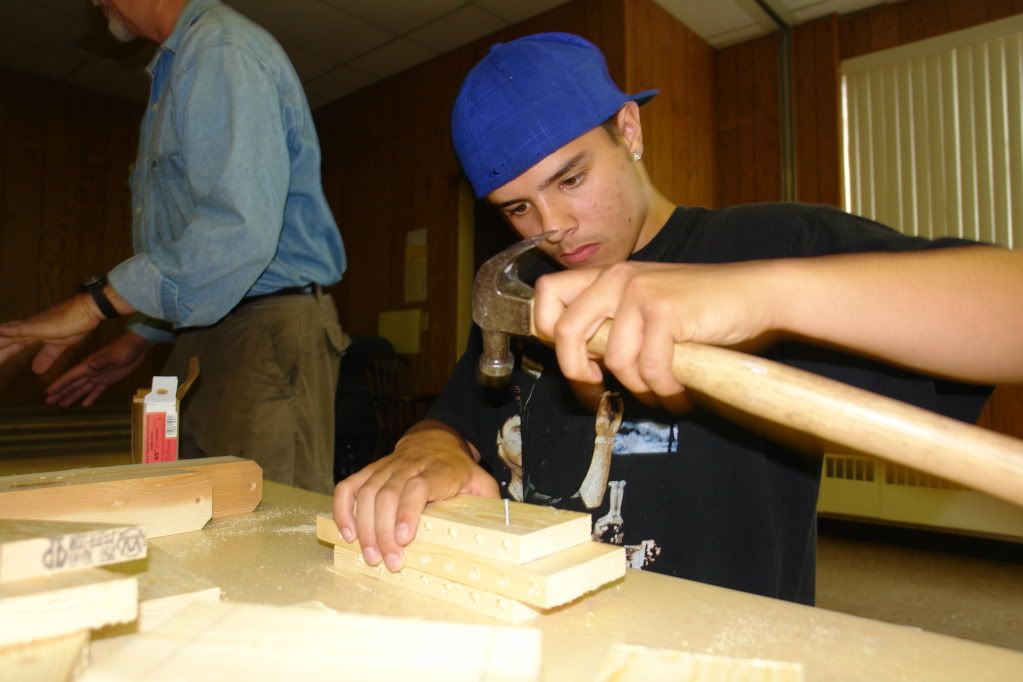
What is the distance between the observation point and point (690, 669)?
50 centimetres

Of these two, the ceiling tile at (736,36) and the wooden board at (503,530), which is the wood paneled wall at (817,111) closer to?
the ceiling tile at (736,36)

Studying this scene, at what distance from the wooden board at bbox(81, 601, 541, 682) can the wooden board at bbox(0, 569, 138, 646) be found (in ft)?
0.07

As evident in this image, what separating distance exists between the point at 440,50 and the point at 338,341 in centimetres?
397

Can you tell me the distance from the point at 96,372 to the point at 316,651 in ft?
5.42

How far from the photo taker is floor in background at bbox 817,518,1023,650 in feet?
9.18

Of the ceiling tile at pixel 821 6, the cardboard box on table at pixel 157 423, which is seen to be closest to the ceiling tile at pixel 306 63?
the ceiling tile at pixel 821 6

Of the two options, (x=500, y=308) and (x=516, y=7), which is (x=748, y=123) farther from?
(x=500, y=308)

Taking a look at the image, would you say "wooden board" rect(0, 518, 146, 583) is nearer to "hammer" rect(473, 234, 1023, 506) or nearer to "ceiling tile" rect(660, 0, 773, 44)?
"hammer" rect(473, 234, 1023, 506)

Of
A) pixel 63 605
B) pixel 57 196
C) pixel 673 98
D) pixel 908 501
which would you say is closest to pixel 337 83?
pixel 57 196

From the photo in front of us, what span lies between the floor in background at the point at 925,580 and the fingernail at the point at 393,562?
94.6 inches

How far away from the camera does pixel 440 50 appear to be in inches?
204

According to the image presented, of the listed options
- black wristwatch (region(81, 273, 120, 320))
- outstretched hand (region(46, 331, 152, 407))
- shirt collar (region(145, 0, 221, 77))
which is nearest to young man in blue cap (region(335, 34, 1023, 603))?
black wristwatch (region(81, 273, 120, 320))

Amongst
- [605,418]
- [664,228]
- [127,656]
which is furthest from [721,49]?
[127,656]

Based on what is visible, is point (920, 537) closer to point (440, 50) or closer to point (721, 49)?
point (721, 49)
